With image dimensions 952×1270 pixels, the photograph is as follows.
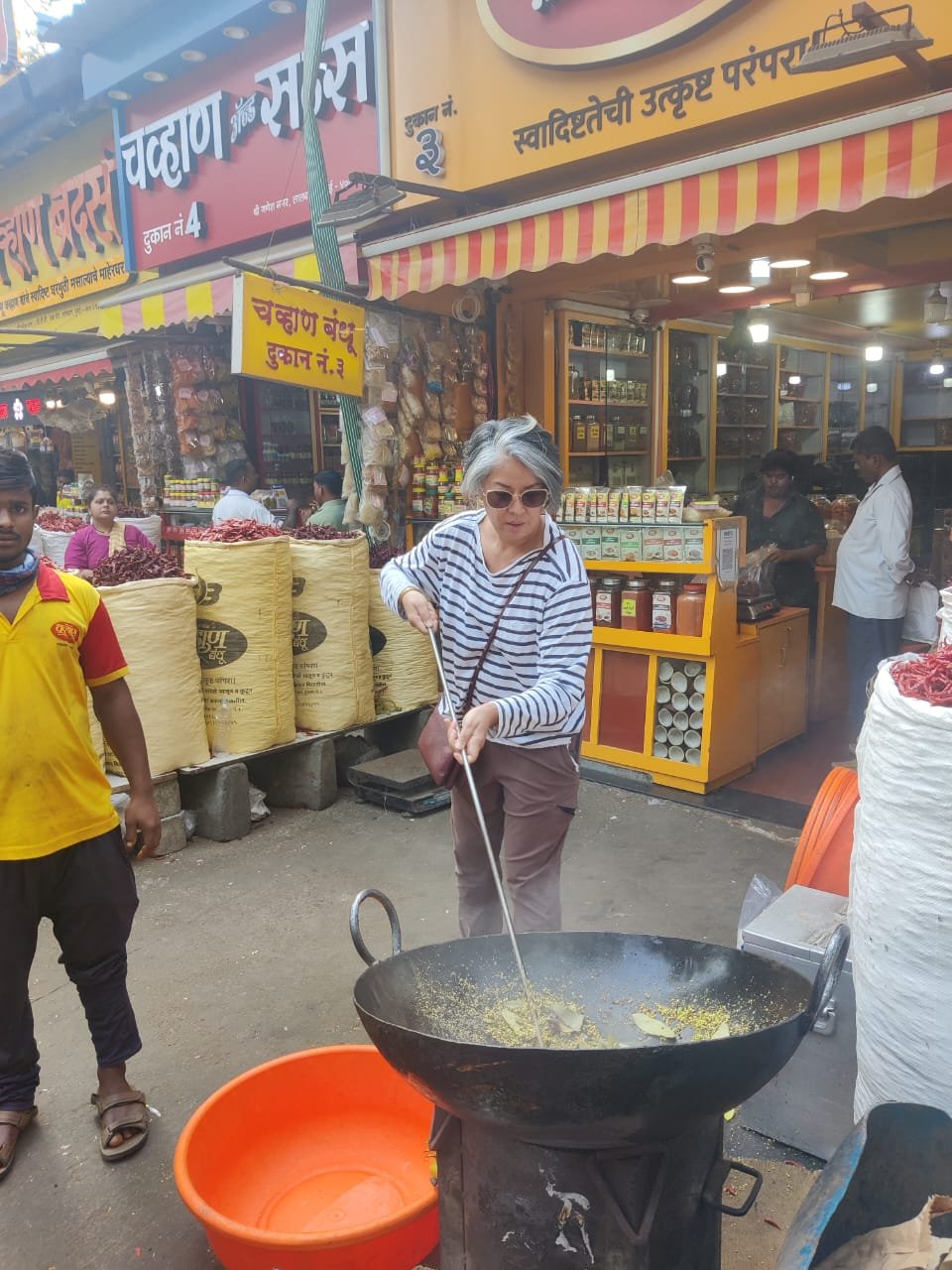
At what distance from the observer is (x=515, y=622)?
2.60m

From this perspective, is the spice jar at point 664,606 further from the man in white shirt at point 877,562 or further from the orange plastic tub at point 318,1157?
the orange plastic tub at point 318,1157

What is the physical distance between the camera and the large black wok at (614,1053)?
1.38 meters

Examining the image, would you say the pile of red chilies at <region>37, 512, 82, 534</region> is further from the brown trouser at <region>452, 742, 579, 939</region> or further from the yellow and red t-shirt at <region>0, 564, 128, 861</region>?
the brown trouser at <region>452, 742, 579, 939</region>

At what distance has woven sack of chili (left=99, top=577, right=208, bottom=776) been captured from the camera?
4492mm

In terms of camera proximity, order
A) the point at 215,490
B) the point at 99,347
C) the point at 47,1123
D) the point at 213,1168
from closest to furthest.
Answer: the point at 213,1168 < the point at 47,1123 < the point at 215,490 < the point at 99,347

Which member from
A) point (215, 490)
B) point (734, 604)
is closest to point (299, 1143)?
point (734, 604)

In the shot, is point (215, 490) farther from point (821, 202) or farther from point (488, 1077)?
point (488, 1077)

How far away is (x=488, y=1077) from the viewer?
1.42 meters

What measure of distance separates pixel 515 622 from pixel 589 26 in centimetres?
450

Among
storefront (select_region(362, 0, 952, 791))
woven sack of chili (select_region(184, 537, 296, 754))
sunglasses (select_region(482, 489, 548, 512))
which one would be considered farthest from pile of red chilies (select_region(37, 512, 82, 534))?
sunglasses (select_region(482, 489, 548, 512))

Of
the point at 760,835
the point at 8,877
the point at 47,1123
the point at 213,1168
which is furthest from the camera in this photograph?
the point at 760,835

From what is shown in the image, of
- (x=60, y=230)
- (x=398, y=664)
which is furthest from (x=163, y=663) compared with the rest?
(x=60, y=230)

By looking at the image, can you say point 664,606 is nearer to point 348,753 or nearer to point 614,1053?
point 348,753

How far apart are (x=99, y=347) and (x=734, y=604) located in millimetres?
7867
